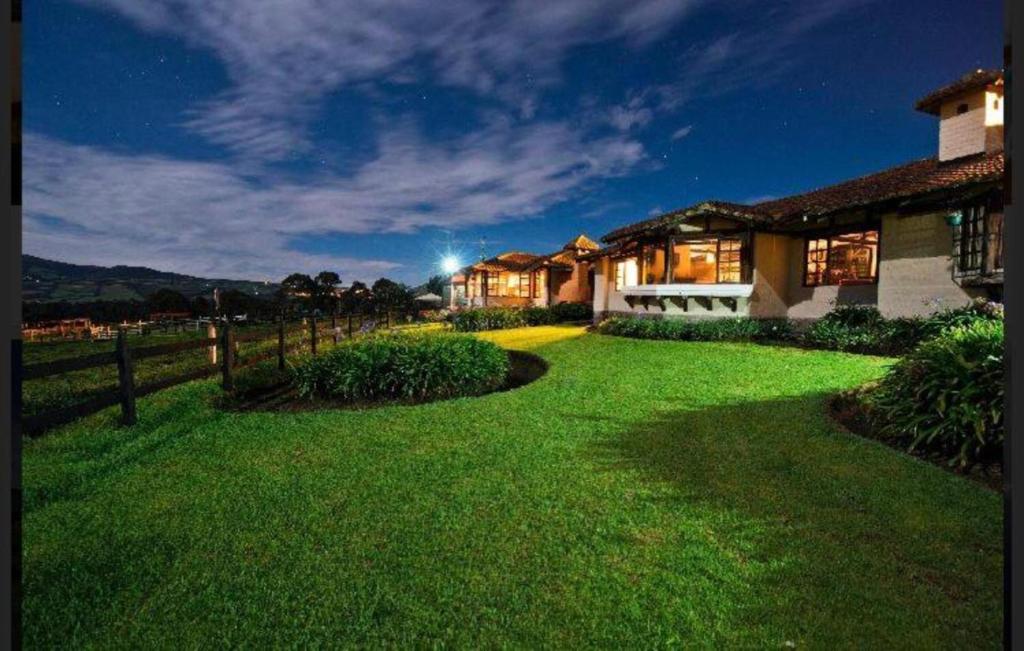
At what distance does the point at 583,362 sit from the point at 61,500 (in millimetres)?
9469

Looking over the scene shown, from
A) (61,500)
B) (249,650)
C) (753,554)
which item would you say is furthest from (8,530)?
(61,500)

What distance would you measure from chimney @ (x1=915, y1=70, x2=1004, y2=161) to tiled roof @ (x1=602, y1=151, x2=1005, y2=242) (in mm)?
338

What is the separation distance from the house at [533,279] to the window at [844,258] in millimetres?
16620

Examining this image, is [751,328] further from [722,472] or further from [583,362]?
[722,472]

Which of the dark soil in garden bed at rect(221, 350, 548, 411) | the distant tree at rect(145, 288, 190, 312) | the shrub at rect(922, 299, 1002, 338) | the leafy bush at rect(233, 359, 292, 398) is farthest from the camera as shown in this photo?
the distant tree at rect(145, 288, 190, 312)

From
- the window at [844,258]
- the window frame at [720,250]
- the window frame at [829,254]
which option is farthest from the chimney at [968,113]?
the window frame at [720,250]

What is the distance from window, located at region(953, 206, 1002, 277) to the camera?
998 cm

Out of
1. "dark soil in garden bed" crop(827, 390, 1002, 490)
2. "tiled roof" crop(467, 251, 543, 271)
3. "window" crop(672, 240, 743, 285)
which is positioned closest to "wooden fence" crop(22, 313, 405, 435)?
"dark soil in garden bed" crop(827, 390, 1002, 490)

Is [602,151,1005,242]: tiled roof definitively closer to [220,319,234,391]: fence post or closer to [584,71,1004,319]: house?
[584,71,1004,319]: house

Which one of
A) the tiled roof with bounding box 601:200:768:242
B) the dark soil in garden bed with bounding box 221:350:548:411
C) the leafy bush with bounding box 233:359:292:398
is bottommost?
the dark soil in garden bed with bounding box 221:350:548:411

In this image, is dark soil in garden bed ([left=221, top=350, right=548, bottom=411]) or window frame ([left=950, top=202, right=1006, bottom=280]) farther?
window frame ([left=950, top=202, right=1006, bottom=280])

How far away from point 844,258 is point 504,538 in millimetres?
16400

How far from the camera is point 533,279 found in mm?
36469

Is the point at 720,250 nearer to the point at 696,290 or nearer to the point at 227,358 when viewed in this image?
the point at 696,290
